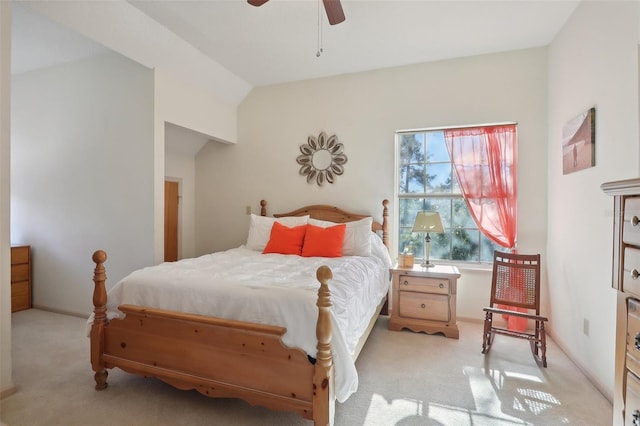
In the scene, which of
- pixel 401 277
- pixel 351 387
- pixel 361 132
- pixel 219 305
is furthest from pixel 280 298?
pixel 361 132

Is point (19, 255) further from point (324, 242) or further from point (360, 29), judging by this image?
point (360, 29)

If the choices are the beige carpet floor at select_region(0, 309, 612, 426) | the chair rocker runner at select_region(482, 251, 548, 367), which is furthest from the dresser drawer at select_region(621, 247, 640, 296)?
the chair rocker runner at select_region(482, 251, 548, 367)

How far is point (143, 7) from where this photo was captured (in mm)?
2551

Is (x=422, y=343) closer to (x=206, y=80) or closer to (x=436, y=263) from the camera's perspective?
(x=436, y=263)

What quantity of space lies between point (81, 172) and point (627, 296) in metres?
A: 4.43

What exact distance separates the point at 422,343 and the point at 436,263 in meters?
1.02

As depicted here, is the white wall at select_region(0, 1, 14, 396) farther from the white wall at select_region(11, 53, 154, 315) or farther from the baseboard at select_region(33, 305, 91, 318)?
the baseboard at select_region(33, 305, 91, 318)

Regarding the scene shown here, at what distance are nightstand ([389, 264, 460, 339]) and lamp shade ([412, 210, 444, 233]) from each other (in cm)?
41

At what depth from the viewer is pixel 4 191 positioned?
197cm

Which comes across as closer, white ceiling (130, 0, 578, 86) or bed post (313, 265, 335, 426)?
bed post (313, 265, 335, 426)

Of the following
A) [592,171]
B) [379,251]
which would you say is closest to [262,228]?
[379,251]

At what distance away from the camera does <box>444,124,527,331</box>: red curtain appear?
3166 mm

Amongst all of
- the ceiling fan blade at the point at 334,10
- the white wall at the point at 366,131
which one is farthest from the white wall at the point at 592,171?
the ceiling fan blade at the point at 334,10

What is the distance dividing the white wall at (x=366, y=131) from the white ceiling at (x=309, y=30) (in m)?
0.23
